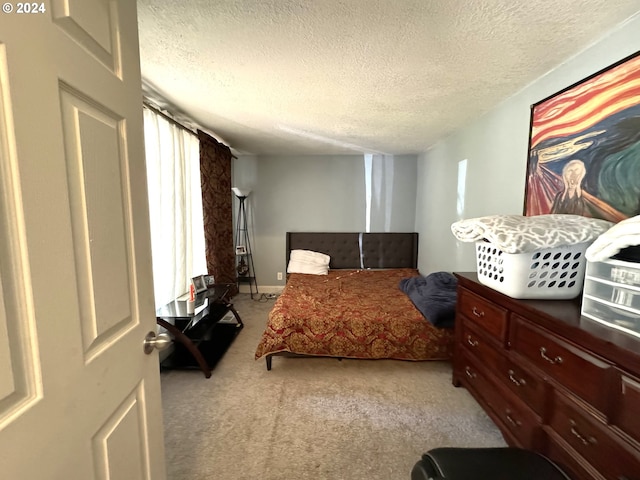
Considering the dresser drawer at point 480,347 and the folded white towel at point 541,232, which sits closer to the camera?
the folded white towel at point 541,232

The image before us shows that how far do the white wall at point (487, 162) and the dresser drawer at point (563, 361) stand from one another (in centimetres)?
110

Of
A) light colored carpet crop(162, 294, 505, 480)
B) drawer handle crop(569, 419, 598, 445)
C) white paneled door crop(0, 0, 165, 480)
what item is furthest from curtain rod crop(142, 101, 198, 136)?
drawer handle crop(569, 419, 598, 445)

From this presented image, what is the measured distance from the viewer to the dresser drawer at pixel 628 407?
82cm

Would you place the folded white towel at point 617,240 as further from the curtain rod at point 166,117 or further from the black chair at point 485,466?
the curtain rod at point 166,117

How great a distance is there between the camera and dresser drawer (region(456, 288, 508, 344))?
1.44m

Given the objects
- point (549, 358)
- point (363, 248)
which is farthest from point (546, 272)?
point (363, 248)

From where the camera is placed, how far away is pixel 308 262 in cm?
400

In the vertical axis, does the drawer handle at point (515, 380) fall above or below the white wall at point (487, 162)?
below

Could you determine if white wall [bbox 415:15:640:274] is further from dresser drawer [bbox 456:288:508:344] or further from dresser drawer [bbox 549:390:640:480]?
dresser drawer [bbox 549:390:640:480]

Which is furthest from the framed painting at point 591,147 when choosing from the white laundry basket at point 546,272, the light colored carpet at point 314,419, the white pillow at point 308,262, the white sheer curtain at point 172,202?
the white sheer curtain at point 172,202

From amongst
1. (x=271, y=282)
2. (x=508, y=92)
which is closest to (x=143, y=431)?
(x=508, y=92)

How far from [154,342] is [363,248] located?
3509mm

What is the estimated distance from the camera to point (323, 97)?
2123 mm

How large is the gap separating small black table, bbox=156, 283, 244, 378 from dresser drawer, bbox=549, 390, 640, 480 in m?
2.21
